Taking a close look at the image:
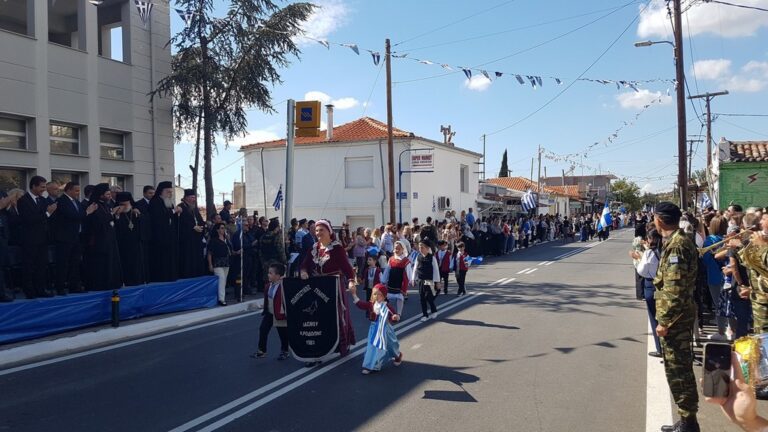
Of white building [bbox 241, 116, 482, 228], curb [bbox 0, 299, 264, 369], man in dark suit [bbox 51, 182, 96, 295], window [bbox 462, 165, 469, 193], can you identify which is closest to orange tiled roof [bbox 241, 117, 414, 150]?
white building [bbox 241, 116, 482, 228]

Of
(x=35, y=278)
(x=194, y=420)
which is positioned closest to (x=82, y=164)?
(x=35, y=278)

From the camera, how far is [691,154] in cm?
5638

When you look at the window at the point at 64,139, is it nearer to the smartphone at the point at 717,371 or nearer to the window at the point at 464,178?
the smartphone at the point at 717,371

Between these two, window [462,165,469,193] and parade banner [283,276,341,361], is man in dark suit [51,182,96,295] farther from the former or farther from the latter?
window [462,165,469,193]

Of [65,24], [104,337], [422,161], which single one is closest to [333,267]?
[104,337]

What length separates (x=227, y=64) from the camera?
62.3 feet

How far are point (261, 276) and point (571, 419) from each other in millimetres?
10519

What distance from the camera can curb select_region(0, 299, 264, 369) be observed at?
323 inches

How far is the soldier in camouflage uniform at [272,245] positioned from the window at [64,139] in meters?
5.94

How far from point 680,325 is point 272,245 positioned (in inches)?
426

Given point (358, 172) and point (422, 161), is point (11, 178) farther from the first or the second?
point (358, 172)

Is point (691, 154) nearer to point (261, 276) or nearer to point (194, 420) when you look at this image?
point (261, 276)

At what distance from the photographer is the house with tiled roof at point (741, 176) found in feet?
68.4

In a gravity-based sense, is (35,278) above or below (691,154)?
below
